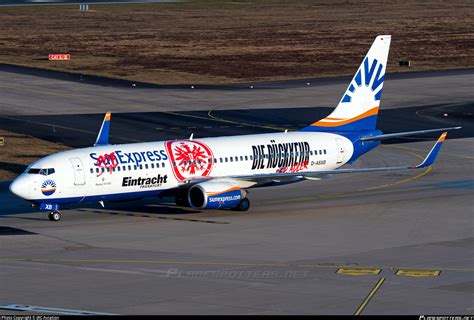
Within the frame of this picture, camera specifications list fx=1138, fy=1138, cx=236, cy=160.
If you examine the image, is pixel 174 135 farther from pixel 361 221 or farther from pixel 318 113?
pixel 361 221

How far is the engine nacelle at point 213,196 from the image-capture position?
64125 millimetres

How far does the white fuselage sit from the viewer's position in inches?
2459

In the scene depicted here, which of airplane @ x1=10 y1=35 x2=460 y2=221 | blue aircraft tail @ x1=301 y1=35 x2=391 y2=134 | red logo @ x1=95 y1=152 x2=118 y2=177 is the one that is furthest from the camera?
blue aircraft tail @ x1=301 y1=35 x2=391 y2=134

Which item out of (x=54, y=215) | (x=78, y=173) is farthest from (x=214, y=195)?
(x=54, y=215)

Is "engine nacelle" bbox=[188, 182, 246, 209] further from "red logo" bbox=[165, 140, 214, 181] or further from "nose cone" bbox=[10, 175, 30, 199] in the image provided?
"nose cone" bbox=[10, 175, 30, 199]

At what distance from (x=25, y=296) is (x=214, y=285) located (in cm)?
763

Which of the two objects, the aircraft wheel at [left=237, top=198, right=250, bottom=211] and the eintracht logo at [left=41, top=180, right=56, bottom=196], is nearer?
the eintracht logo at [left=41, top=180, right=56, bottom=196]

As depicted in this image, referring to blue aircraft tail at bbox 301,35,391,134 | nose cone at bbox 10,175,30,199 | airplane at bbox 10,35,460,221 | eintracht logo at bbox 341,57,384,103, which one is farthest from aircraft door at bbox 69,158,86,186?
eintracht logo at bbox 341,57,384,103

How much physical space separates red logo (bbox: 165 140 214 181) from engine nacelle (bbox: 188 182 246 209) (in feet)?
5.02

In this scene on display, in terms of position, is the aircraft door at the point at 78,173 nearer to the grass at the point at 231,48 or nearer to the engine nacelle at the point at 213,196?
the engine nacelle at the point at 213,196

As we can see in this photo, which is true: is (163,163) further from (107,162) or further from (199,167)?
(107,162)

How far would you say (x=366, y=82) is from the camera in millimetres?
75125

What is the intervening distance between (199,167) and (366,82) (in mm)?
14926

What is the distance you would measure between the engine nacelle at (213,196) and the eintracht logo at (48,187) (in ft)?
25.7
